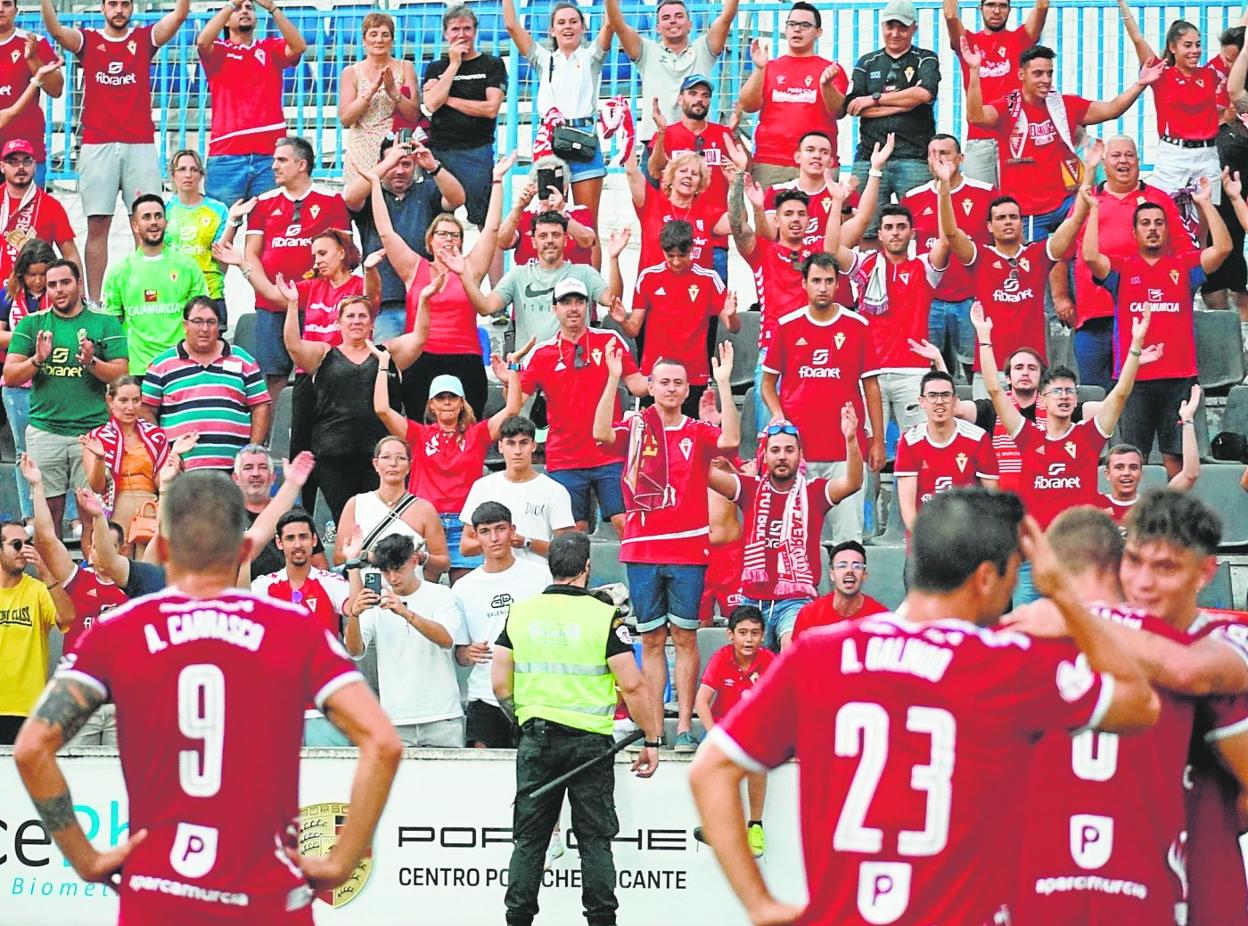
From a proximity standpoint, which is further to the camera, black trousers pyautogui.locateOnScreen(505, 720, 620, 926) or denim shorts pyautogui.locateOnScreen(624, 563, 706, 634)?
denim shorts pyautogui.locateOnScreen(624, 563, 706, 634)

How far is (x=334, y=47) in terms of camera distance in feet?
67.8

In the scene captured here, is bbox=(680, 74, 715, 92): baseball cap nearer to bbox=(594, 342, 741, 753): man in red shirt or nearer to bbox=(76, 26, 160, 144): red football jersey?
bbox=(594, 342, 741, 753): man in red shirt

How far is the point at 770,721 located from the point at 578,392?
8.95m

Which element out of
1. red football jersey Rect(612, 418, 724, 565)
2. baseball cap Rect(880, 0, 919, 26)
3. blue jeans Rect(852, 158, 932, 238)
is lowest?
red football jersey Rect(612, 418, 724, 565)

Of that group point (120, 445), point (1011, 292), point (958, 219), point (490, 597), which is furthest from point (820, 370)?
point (120, 445)

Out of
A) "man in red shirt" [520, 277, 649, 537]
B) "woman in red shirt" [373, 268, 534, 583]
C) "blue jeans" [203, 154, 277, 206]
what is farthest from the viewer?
"blue jeans" [203, 154, 277, 206]

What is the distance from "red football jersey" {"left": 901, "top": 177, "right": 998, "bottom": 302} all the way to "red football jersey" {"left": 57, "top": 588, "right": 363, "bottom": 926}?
10121mm

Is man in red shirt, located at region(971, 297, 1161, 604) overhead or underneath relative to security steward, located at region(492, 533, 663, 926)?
overhead

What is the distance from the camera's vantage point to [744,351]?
53.2ft

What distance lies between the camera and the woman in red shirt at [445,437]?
1351 cm

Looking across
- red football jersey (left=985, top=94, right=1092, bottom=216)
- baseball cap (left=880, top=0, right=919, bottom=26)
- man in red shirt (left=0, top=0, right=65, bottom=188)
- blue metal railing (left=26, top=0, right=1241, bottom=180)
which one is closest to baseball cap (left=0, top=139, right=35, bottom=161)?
man in red shirt (left=0, top=0, right=65, bottom=188)

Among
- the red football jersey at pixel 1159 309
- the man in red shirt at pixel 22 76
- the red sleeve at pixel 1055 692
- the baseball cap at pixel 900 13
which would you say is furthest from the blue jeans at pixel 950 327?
the red sleeve at pixel 1055 692

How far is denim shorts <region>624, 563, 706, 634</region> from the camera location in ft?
41.2

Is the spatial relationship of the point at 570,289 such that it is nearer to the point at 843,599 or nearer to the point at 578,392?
the point at 578,392
